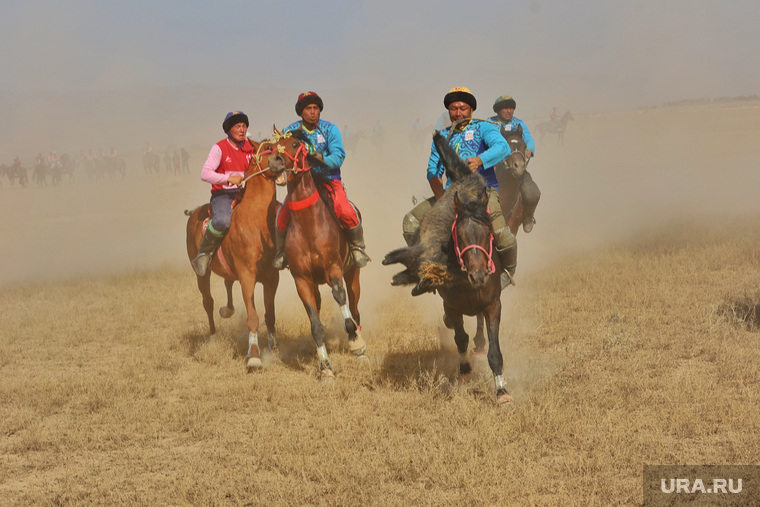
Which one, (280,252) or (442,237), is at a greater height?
(442,237)

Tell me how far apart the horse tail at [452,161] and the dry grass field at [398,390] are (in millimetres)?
2241

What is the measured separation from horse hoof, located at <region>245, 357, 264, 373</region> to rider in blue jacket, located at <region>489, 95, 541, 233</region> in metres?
4.80

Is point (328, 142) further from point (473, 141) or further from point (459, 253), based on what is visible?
point (459, 253)

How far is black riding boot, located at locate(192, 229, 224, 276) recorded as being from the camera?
9430mm

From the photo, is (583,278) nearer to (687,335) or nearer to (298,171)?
(687,335)

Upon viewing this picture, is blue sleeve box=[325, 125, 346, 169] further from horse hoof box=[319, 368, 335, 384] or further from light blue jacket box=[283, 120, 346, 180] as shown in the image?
horse hoof box=[319, 368, 335, 384]

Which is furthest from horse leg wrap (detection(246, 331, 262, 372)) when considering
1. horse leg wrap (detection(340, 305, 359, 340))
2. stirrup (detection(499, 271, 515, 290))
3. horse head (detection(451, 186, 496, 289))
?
horse head (detection(451, 186, 496, 289))

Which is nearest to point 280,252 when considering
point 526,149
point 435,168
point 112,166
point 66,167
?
point 435,168

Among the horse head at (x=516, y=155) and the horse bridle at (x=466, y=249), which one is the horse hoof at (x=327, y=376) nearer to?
the horse bridle at (x=466, y=249)

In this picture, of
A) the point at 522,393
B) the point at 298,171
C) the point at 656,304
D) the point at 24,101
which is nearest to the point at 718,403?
the point at 522,393

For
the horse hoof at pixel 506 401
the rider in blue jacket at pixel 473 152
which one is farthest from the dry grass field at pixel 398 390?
the rider in blue jacket at pixel 473 152

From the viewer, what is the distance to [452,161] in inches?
268

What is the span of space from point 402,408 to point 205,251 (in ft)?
12.7

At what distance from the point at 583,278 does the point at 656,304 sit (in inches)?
87.0
